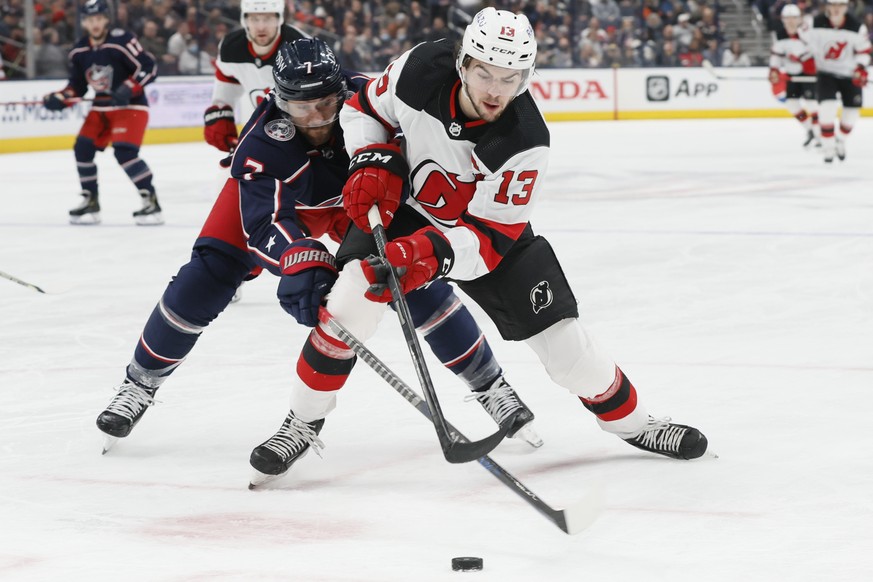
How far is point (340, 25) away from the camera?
14391 mm

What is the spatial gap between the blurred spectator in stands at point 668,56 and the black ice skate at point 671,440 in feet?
41.8

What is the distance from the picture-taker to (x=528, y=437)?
2736 millimetres

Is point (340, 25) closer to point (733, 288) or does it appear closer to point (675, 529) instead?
point (733, 288)

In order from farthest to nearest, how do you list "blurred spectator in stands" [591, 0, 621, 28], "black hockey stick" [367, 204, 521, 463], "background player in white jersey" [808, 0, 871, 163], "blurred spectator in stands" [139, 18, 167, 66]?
"blurred spectator in stands" [591, 0, 621, 28] < "blurred spectator in stands" [139, 18, 167, 66] < "background player in white jersey" [808, 0, 871, 163] < "black hockey stick" [367, 204, 521, 463]

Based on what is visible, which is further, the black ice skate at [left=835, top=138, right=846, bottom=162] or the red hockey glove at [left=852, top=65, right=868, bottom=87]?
the red hockey glove at [left=852, top=65, right=868, bottom=87]

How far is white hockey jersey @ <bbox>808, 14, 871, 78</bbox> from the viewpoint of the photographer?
32.2 feet

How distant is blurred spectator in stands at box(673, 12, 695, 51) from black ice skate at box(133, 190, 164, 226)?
9.68 meters

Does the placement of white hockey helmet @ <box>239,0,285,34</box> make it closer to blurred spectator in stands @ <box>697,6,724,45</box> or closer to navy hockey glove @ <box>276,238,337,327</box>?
navy hockey glove @ <box>276,238,337,327</box>

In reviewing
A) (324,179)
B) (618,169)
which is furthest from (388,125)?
(618,169)

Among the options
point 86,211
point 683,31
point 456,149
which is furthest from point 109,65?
point 683,31

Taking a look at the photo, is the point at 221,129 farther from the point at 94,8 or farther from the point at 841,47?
the point at 841,47

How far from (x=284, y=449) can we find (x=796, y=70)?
30.1 feet

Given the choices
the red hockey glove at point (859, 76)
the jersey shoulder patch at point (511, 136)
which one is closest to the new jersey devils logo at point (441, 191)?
the jersey shoulder patch at point (511, 136)

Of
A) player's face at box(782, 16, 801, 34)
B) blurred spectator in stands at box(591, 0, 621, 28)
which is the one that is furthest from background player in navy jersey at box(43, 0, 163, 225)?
blurred spectator in stands at box(591, 0, 621, 28)
